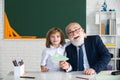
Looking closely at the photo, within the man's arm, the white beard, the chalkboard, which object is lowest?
the man's arm

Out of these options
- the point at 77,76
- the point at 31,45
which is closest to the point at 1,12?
the point at 31,45

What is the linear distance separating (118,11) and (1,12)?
2520 mm

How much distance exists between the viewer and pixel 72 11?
5188 mm

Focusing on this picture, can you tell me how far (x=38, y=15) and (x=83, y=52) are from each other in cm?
282

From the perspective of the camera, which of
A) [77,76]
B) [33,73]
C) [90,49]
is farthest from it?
[90,49]

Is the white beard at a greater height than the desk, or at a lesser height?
greater

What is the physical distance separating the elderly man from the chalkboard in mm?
2580

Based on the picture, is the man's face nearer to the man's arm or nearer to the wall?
the man's arm

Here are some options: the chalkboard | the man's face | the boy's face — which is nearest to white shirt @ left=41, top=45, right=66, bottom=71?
the boy's face

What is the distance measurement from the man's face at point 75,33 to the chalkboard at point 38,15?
8.77 ft

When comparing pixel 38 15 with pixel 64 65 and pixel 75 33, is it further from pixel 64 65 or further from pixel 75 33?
pixel 64 65

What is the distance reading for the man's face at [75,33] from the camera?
2.46 metres

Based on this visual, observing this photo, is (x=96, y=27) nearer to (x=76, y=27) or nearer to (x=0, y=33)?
(x=0, y=33)

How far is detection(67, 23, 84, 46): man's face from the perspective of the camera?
2465mm
